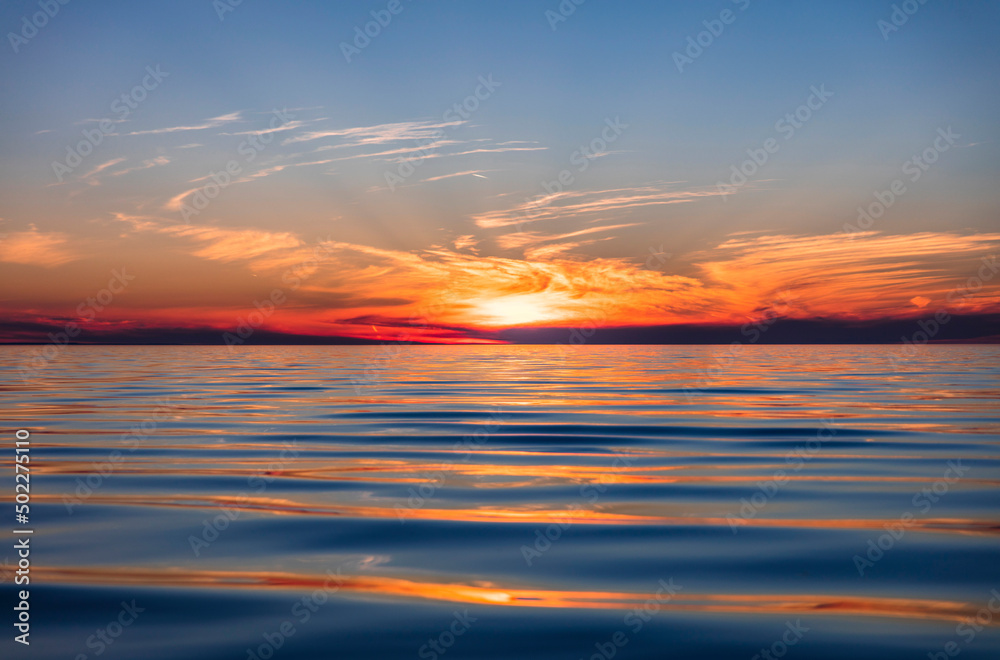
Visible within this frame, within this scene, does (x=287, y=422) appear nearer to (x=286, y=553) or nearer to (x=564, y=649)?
(x=286, y=553)

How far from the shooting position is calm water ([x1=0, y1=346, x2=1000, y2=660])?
4.56m

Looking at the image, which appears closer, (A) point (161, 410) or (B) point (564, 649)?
(B) point (564, 649)

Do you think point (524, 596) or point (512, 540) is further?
point (512, 540)

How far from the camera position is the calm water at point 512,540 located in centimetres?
456

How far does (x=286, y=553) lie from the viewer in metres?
6.29

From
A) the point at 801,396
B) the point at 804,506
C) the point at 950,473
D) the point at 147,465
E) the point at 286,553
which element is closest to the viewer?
the point at 286,553

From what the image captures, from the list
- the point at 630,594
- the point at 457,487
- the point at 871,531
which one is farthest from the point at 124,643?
the point at 871,531

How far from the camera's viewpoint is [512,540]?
6.61m

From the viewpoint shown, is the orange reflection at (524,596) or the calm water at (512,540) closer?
the calm water at (512,540)

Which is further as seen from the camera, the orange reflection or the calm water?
the orange reflection

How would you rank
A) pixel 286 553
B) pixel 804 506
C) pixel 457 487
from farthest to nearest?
pixel 457 487 → pixel 804 506 → pixel 286 553

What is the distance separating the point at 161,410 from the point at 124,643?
14348 millimetres

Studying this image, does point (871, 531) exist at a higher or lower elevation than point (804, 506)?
lower

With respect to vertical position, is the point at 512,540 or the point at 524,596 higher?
the point at 512,540
